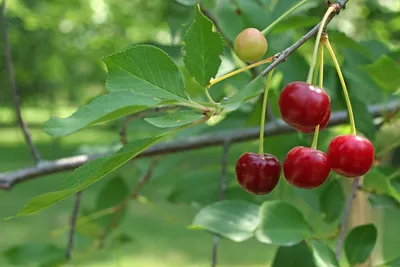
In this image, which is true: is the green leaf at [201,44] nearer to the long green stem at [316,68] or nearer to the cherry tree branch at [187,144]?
the long green stem at [316,68]

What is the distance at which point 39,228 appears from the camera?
6578 mm

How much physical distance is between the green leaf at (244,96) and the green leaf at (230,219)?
34 cm

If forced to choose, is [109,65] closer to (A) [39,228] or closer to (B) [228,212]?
(B) [228,212]

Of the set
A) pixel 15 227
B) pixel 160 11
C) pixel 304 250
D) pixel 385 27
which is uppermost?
pixel 160 11

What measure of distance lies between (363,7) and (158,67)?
1.89 m

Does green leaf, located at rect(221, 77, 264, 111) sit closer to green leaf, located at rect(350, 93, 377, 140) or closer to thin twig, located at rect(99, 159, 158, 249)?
green leaf, located at rect(350, 93, 377, 140)

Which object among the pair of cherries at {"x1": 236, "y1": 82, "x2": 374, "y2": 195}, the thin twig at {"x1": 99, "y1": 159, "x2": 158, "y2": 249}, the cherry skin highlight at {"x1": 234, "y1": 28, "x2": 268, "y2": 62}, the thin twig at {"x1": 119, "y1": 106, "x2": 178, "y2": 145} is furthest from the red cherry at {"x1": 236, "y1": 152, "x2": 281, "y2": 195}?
the thin twig at {"x1": 99, "y1": 159, "x2": 158, "y2": 249}

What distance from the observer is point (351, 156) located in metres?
0.67

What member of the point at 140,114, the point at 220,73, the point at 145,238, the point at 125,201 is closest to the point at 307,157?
the point at 140,114

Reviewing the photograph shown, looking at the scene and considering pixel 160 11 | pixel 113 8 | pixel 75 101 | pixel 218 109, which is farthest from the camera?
pixel 75 101

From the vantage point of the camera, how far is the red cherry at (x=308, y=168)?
676 millimetres

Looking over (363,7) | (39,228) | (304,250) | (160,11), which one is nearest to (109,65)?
(304,250)

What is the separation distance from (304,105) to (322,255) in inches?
12.6

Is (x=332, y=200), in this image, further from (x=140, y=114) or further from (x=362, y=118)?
(x=140, y=114)
